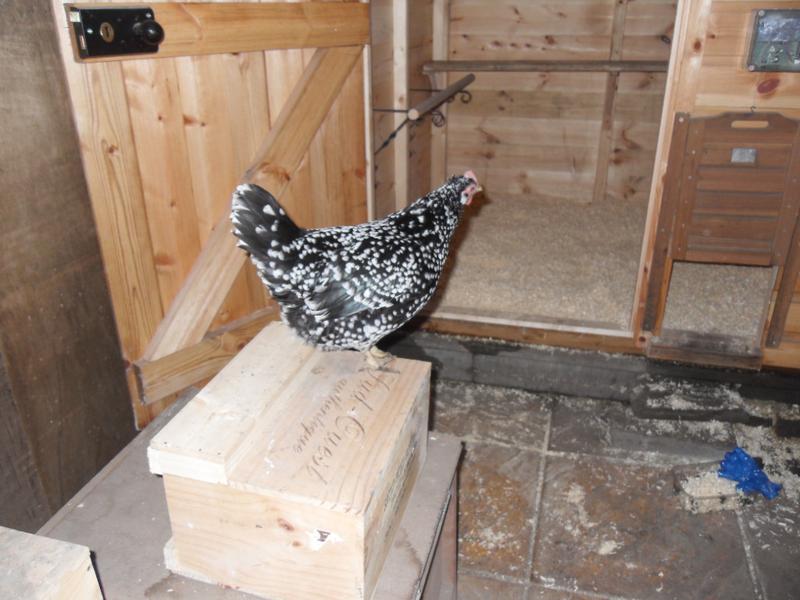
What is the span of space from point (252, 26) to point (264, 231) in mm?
1031

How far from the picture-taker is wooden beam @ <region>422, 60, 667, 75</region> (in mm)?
4477

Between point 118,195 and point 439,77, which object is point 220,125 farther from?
point 439,77

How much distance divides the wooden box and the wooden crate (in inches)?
9.9

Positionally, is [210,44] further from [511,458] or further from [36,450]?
[511,458]

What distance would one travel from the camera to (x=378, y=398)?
5.04 feet

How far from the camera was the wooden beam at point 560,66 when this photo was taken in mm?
4477

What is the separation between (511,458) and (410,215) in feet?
4.74

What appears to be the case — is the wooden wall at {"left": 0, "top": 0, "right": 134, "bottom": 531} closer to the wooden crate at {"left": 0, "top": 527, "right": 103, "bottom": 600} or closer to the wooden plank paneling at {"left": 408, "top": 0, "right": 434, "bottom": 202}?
the wooden crate at {"left": 0, "top": 527, "right": 103, "bottom": 600}

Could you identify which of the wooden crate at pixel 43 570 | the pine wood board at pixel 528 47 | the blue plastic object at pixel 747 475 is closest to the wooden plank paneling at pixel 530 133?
the pine wood board at pixel 528 47

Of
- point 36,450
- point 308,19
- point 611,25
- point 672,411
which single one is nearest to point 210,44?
point 308,19

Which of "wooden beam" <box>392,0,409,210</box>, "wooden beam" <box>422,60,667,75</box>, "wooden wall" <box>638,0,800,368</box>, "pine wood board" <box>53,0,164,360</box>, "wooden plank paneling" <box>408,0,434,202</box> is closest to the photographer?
"pine wood board" <box>53,0,164,360</box>

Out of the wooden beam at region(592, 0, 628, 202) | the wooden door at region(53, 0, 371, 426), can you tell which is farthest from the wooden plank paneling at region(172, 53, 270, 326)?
the wooden beam at region(592, 0, 628, 202)

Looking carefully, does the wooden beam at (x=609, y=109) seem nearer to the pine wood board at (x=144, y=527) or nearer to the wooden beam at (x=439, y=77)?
the wooden beam at (x=439, y=77)

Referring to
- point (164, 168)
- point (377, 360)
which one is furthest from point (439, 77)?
point (377, 360)
